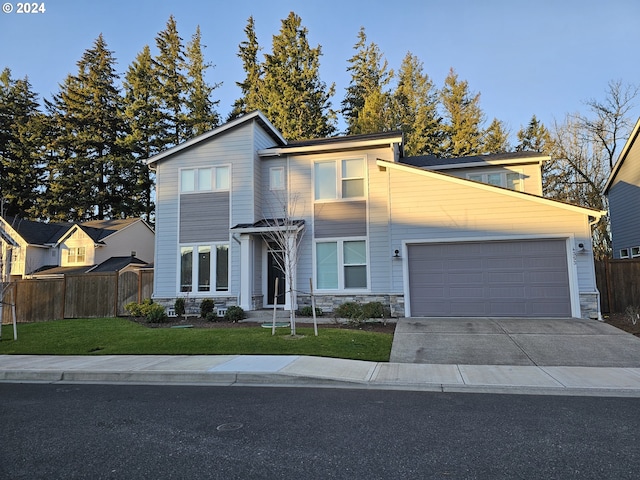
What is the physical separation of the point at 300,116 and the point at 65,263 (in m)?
19.6

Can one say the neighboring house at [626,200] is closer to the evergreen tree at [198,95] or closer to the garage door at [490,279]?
the garage door at [490,279]

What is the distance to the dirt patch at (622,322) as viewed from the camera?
10337mm

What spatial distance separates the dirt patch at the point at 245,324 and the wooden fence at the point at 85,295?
5.97 ft

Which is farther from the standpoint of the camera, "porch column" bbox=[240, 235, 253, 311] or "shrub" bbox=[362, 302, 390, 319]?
"porch column" bbox=[240, 235, 253, 311]

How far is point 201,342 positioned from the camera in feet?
32.6

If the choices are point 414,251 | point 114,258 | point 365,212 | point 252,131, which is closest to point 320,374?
point 414,251

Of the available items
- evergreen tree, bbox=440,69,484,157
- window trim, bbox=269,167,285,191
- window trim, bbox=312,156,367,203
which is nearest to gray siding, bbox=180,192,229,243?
window trim, bbox=269,167,285,191

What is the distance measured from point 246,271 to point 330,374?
27.0ft

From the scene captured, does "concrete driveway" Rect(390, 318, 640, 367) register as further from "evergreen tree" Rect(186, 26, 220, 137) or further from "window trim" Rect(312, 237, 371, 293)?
"evergreen tree" Rect(186, 26, 220, 137)

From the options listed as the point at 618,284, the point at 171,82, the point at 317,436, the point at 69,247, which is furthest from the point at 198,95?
the point at 317,436

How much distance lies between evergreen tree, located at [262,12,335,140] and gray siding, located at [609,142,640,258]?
1910 cm

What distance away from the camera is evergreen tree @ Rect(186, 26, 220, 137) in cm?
3491

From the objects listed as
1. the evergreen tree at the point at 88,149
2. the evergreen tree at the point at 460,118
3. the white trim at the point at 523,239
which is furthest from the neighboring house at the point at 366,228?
the evergreen tree at the point at 88,149

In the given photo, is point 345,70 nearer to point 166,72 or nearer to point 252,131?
point 166,72
